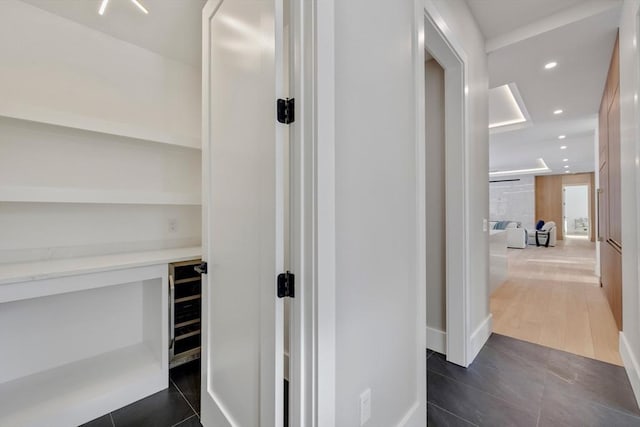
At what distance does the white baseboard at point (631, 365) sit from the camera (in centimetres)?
171

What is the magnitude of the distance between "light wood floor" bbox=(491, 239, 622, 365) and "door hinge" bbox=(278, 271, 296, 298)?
2625 millimetres

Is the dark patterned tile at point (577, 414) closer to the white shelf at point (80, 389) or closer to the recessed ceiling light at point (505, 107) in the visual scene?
the white shelf at point (80, 389)

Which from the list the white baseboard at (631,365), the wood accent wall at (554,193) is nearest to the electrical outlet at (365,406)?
the white baseboard at (631,365)

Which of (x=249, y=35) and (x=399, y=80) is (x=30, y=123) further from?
(x=399, y=80)

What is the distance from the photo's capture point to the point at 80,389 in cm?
158

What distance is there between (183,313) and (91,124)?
4.55ft

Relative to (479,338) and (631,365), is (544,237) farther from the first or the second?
(479,338)

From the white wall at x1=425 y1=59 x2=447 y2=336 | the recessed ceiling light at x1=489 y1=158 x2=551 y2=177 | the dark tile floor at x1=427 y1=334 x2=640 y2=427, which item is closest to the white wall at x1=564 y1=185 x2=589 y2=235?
the recessed ceiling light at x1=489 y1=158 x2=551 y2=177

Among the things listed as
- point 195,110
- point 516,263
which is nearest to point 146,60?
point 195,110

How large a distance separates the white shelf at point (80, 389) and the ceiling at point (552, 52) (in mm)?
3588

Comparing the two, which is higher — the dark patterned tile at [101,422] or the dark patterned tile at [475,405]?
the dark patterned tile at [101,422]

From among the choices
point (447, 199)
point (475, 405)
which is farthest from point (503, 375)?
point (447, 199)

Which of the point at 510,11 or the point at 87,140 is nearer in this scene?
the point at 87,140

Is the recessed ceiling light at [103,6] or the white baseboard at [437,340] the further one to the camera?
the white baseboard at [437,340]
